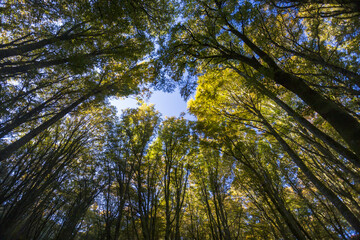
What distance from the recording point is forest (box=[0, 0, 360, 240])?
329 centimetres

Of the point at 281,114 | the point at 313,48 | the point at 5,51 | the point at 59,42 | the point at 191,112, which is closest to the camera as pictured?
the point at 5,51

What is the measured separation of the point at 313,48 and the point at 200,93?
151 inches

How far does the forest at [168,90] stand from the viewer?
3.29 metres

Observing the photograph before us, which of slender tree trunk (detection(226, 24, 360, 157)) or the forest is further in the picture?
the forest

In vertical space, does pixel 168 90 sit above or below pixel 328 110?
above

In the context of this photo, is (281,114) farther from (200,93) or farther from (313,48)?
(200,93)

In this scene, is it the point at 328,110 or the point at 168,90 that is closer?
the point at 328,110

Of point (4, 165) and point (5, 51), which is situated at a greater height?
point (5, 51)

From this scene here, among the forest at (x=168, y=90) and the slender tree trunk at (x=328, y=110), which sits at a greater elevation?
the forest at (x=168, y=90)

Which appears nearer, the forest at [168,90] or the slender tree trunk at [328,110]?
the slender tree trunk at [328,110]

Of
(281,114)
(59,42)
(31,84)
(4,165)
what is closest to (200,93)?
(281,114)

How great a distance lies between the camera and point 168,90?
165 inches

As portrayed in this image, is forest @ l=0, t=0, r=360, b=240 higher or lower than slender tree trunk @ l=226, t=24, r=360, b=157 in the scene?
higher

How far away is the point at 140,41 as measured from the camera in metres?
5.49
